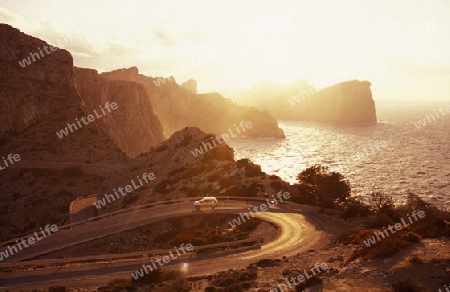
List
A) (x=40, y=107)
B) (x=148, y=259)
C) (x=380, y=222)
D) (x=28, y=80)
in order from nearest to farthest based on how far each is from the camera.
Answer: (x=148, y=259) → (x=380, y=222) → (x=40, y=107) → (x=28, y=80)

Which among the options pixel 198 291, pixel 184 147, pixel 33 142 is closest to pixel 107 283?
pixel 198 291

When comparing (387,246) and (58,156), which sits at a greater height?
(58,156)

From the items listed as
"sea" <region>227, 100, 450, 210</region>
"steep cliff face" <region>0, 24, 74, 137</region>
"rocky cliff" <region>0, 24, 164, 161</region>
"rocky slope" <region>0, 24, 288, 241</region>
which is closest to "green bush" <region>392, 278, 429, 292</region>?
"rocky slope" <region>0, 24, 288, 241</region>

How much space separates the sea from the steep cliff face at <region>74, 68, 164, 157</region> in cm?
3855

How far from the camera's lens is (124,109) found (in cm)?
13175

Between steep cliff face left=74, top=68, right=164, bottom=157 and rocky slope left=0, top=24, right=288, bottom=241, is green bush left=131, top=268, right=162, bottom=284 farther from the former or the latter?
steep cliff face left=74, top=68, right=164, bottom=157

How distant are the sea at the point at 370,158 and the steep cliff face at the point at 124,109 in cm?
3855

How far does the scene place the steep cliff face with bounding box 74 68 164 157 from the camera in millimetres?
115875

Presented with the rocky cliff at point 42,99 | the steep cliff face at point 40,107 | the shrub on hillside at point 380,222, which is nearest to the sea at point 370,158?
the shrub on hillside at point 380,222

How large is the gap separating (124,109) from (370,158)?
93.9 meters

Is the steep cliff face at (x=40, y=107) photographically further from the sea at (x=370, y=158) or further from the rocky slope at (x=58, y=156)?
the sea at (x=370, y=158)

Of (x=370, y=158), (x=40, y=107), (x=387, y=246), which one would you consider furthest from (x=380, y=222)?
(x=370, y=158)

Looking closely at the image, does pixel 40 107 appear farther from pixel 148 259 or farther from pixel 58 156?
pixel 148 259

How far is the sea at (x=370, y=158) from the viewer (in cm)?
8012
